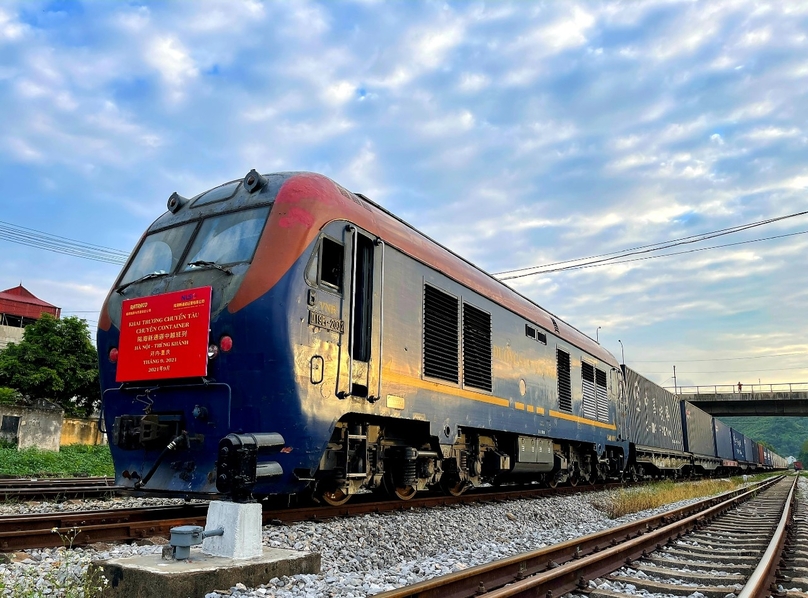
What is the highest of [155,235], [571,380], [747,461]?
[155,235]

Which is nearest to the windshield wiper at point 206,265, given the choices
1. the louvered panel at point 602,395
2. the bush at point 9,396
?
the louvered panel at point 602,395

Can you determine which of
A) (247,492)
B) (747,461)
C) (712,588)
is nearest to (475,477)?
(712,588)

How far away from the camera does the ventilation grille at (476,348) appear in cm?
892

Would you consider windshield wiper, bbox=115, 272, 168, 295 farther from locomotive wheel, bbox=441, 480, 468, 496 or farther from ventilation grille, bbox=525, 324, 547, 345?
ventilation grille, bbox=525, 324, 547, 345

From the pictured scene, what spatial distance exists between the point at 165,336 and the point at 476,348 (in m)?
4.57

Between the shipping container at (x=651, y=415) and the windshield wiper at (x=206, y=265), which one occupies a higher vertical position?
the windshield wiper at (x=206, y=265)

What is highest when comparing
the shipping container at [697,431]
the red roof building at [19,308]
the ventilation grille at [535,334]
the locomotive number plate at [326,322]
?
the red roof building at [19,308]

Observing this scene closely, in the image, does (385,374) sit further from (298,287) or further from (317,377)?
(298,287)

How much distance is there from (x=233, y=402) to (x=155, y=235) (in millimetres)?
2793

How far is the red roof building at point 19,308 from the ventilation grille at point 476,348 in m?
49.3

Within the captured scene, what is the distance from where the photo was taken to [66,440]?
21.3m

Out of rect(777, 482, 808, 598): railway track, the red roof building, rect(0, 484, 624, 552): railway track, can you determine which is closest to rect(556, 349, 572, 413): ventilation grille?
rect(777, 482, 808, 598): railway track

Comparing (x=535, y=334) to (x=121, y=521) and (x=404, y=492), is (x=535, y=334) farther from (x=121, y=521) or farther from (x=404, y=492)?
(x=121, y=521)

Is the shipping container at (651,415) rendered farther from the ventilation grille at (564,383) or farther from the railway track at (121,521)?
the railway track at (121,521)
